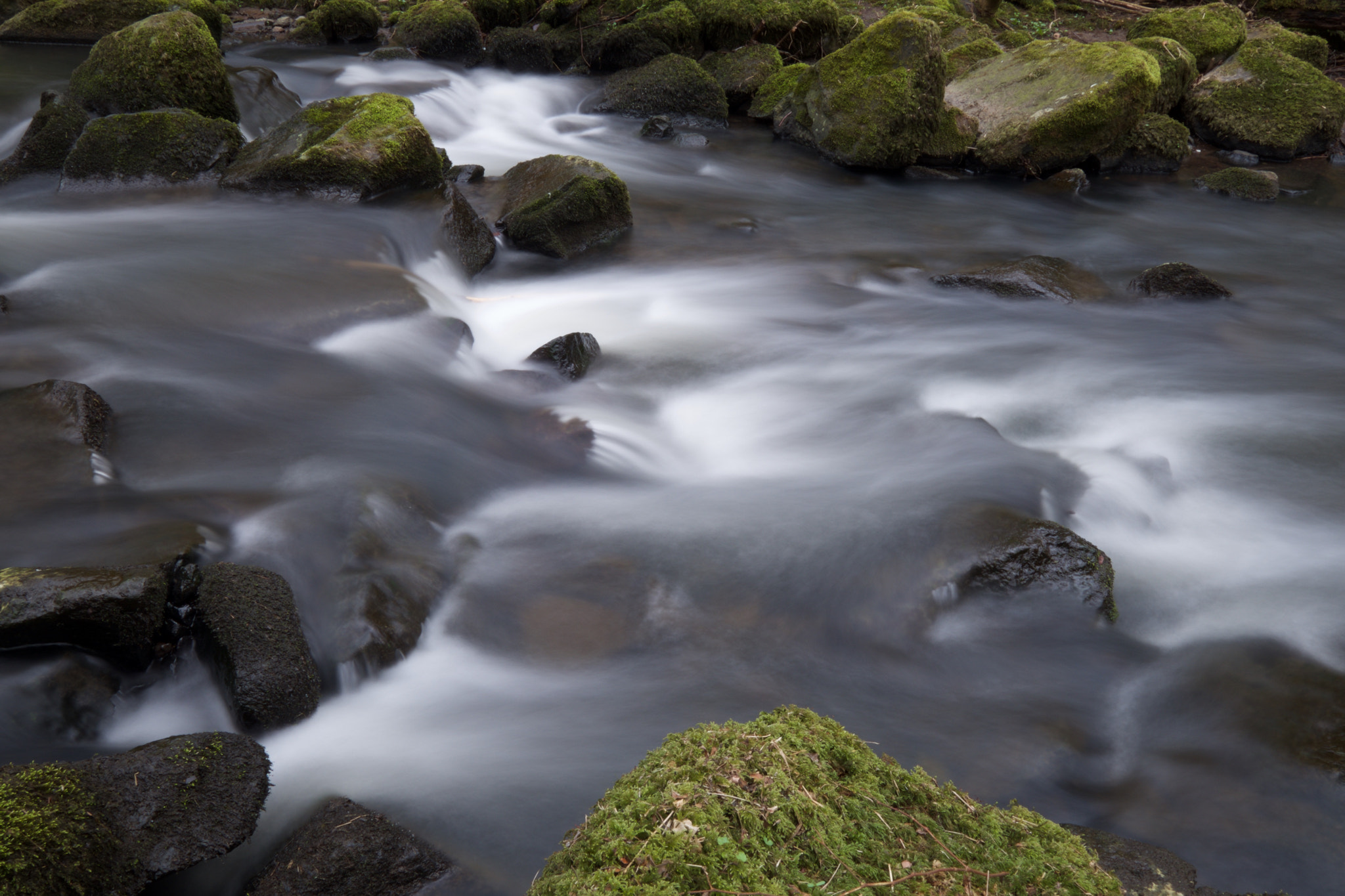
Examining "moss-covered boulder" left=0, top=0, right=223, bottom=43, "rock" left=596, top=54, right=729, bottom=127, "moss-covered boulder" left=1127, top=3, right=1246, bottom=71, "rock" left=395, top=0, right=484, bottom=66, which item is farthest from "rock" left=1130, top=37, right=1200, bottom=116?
"moss-covered boulder" left=0, top=0, right=223, bottom=43

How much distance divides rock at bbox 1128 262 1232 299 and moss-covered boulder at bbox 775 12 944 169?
11.7 feet

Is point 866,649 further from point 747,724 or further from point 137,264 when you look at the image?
point 137,264

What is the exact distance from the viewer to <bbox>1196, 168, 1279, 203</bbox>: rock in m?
10.2

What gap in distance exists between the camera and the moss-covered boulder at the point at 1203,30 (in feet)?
40.1

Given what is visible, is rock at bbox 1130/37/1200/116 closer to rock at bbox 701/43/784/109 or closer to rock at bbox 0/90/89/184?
rock at bbox 701/43/784/109

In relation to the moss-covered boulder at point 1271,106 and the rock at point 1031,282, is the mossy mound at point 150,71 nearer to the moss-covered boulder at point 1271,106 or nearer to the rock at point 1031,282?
the rock at point 1031,282

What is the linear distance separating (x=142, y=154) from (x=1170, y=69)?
11802 mm

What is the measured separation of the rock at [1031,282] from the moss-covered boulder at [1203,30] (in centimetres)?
689

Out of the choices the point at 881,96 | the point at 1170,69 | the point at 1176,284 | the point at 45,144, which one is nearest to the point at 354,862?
the point at 1176,284

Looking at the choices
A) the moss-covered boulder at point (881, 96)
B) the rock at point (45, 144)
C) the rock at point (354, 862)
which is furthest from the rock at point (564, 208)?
the rock at point (354, 862)

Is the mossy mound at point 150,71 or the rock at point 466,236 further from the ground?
the mossy mound at point 150,71

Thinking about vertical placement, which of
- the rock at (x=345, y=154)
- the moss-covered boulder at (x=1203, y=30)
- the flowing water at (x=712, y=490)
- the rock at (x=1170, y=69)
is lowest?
the flowing water at (x=712, y=490)

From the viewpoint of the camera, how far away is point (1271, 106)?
37.8 ft

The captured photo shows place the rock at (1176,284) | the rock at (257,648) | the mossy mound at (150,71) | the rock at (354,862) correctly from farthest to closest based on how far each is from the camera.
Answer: the mossy mound at (150,71), the rock at (1176,284), the rock at (257,648), the rock at (354,862)
